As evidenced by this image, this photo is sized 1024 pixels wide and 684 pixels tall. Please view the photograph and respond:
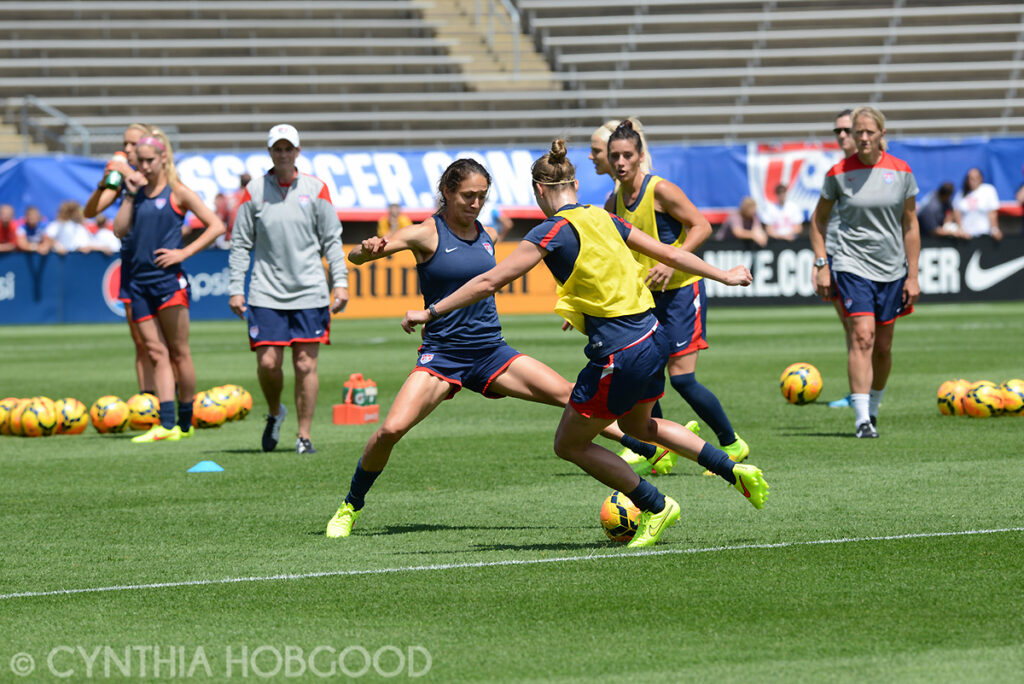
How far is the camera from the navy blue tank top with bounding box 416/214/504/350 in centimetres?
788

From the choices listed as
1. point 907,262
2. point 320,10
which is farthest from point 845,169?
point 320,10

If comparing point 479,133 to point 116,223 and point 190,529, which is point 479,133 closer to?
point 116,223

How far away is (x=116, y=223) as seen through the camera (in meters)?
12.0

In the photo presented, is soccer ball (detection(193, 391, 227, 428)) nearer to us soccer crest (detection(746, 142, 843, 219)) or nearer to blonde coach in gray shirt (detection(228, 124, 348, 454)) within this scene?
blonde coach in gray shirt (detection(228, 124, 348, 454))

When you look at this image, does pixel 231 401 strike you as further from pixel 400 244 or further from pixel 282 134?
pixel 400 244

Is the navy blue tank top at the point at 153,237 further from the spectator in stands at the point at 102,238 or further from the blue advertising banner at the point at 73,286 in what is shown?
the spectator in stands at the point at 102,238

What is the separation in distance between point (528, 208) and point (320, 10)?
29.8 feet

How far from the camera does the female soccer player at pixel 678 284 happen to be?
945 cm

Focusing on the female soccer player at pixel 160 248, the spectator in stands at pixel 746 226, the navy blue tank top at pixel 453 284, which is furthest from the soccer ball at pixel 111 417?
the spectator in stands at pixel 746 226

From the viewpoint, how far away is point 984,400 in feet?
40.4

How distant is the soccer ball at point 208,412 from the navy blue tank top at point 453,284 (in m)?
5.84

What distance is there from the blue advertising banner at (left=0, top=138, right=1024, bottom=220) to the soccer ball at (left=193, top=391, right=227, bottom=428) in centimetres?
1784

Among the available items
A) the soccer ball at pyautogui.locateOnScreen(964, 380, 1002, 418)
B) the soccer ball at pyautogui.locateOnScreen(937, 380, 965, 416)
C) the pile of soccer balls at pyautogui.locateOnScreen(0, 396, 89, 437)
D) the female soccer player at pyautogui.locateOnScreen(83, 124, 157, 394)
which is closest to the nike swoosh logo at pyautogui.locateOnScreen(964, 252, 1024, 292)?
the soccer ball at pyautogui.locateOnScreen(937, 380, 965, 416)

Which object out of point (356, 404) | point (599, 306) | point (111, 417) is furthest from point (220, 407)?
point (599, 306)
